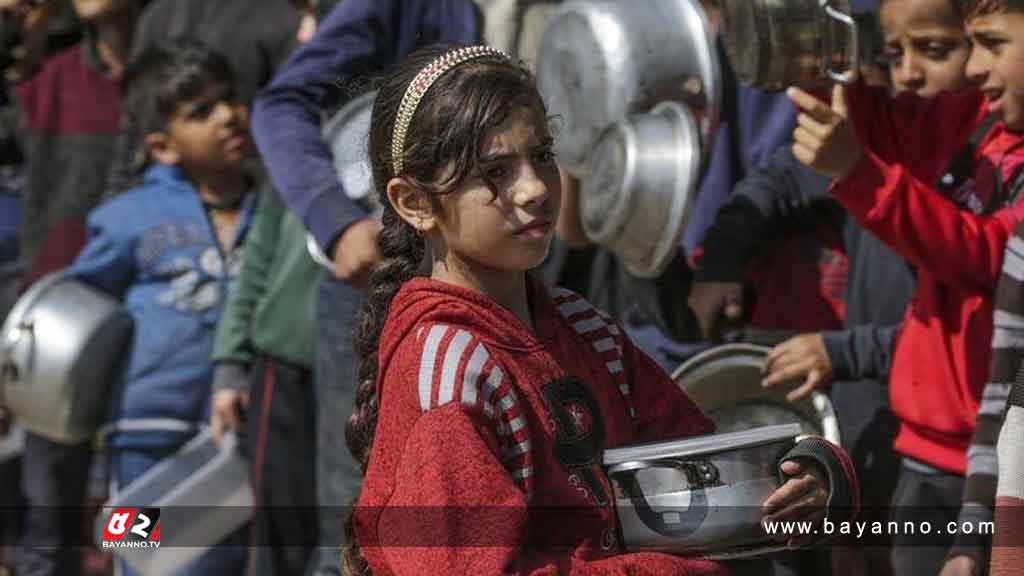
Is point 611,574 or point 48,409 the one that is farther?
point 48,409

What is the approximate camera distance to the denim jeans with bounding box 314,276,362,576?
415cm

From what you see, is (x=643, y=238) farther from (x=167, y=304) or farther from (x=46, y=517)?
(x=46, y=517)

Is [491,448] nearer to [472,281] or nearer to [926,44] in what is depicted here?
[472,281]

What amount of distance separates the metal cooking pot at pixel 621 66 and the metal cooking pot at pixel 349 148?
1.48ft

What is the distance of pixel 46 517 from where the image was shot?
5.64m

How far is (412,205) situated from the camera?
2.64m

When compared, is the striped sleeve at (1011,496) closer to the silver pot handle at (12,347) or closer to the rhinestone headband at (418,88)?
the rhinestone headband at (418,88)

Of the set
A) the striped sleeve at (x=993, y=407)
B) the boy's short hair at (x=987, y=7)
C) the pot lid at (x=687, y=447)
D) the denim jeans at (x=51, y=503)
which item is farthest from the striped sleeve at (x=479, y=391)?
the denim jeans at (x=51, y=503)

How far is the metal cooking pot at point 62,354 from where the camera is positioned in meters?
4.91

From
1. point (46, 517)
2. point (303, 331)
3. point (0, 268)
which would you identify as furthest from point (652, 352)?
point (0, 268)

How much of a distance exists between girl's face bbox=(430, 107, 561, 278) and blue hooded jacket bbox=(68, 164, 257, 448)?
256cm

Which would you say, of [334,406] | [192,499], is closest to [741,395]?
[334,406]

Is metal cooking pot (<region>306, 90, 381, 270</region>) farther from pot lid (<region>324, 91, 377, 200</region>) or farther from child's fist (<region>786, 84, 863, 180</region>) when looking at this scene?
child's fist (<region>786, 84, 863, 180</region>)

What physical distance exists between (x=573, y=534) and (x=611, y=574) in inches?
3.5
